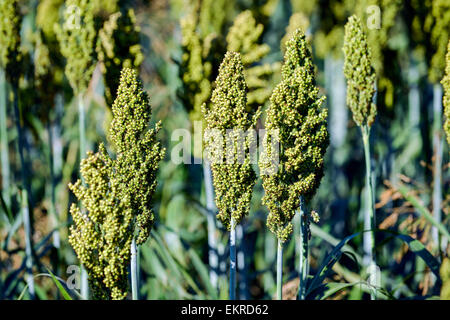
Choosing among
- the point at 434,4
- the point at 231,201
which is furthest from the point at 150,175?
the point at 434,4

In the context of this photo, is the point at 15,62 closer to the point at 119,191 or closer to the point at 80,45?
the point at 80,45

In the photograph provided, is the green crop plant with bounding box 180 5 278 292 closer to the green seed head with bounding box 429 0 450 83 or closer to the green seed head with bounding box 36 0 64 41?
the green seed head with bounding box 429 0 450 83

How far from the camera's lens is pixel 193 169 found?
3.95 meters

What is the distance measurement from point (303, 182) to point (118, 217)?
2.30ft

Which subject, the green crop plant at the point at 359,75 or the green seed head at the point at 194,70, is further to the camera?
the green seed head at the point at 194,70

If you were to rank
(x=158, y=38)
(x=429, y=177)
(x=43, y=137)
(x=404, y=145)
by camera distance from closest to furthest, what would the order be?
(x=429, y=177), (x=43, y=137), (x=404, y=145), (x=158, y=38)

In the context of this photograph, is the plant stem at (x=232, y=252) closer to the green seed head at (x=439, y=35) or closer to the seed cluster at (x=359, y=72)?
the seed cluster at (x=359, y=72)

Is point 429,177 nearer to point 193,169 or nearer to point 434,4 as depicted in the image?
point 434,4

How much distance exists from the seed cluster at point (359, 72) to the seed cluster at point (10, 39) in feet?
5.63

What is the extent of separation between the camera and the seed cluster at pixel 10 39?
2.58 m

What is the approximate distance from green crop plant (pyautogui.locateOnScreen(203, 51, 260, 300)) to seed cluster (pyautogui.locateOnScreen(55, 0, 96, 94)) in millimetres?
1021

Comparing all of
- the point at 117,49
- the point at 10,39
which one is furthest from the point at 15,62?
the point at 117,49

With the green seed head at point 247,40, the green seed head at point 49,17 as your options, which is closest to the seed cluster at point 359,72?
the green seed head at point 247,40
